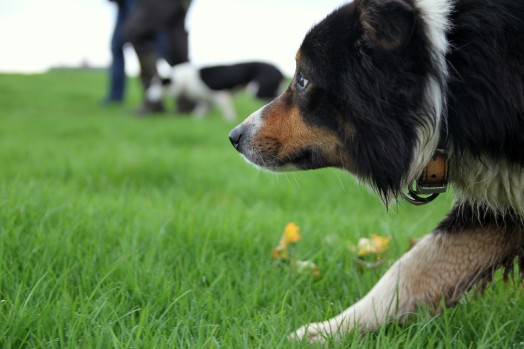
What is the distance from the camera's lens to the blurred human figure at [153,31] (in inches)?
368

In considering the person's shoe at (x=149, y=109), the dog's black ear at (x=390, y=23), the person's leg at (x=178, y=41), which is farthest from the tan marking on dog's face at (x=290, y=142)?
the person's shoe at (x=149, y=109)

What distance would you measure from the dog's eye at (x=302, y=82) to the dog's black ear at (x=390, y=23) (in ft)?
1.04

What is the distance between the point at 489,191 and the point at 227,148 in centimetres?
486

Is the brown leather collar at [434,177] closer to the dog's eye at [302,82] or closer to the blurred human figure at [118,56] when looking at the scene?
the dog's eye at [302,82]

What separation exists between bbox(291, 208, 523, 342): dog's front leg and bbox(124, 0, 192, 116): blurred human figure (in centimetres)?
798

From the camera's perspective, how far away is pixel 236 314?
219cm

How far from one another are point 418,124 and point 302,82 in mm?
485

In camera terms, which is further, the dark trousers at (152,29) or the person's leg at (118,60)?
the person's leg at (118,60)

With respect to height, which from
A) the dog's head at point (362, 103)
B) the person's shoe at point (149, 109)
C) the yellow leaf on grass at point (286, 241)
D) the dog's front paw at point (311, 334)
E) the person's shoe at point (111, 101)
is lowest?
the person's shoe at point (111, 101)

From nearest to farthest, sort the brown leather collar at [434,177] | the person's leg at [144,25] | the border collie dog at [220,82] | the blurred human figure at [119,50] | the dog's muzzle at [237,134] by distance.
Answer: the brown leather collar at [434,177]
the dog's muzzle at [237,134]
the person's leg at [144,25]
the blurred human figure at [119,50]
the border collie dog at [220,82]

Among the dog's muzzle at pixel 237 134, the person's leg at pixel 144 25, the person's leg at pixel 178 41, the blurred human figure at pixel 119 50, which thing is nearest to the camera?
the dog's muzzle at pixel 237 134

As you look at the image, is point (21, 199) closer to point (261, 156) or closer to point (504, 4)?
point (261, 156)

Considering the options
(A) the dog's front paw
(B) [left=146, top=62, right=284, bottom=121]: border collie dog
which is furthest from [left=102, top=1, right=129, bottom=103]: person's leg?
(A) the dog's front paw

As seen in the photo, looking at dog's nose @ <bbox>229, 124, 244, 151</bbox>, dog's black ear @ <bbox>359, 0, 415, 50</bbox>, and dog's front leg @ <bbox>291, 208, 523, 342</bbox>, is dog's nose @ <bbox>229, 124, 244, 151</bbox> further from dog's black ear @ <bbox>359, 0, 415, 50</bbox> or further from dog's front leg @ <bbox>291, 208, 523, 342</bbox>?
dog's front leg @ <bbox>291, 208, 523, 342</bbox>
